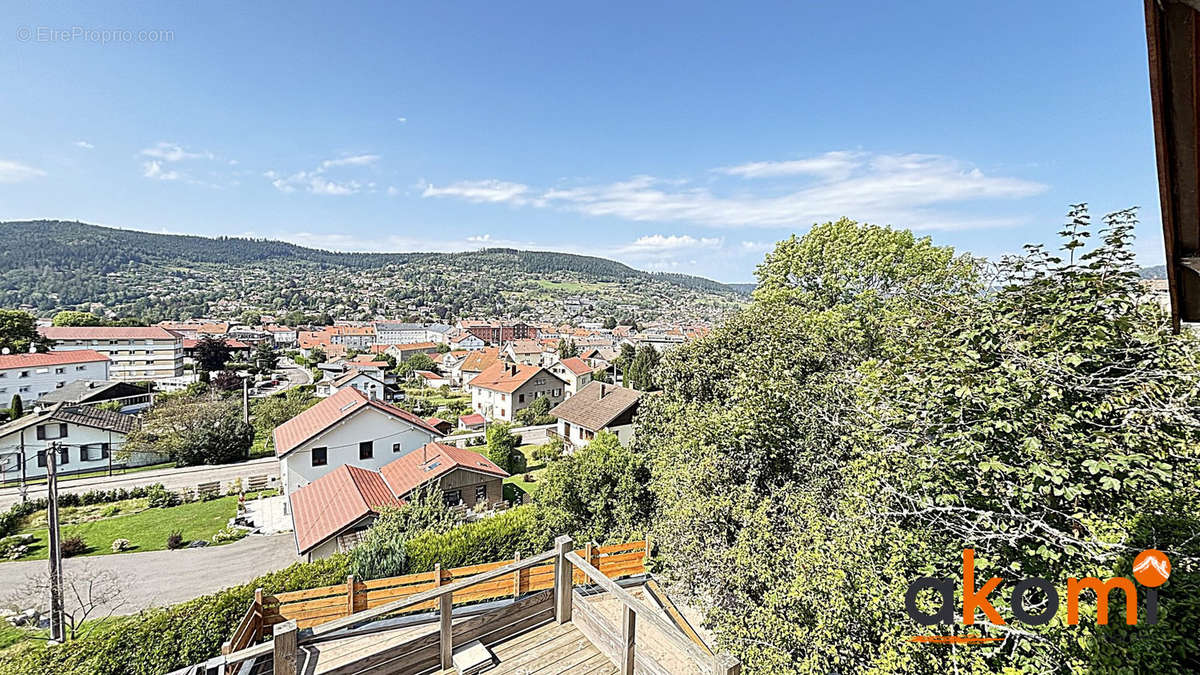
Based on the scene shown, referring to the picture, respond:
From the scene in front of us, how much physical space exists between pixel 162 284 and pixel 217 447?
150 metres

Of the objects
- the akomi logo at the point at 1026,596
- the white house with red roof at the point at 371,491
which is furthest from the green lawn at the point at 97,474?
the akomi logo at the point at 1026,596

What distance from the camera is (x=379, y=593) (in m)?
7.84

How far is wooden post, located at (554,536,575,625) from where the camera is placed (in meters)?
5.53

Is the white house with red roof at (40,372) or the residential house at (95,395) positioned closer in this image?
the residential house at (95,395)

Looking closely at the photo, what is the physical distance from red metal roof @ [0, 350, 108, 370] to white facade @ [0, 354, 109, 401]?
89mm

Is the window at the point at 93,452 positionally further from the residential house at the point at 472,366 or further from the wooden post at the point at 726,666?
the wooden post at the point at 726,666

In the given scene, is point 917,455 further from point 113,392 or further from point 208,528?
point 113,392

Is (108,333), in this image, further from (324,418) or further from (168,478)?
(324,418)

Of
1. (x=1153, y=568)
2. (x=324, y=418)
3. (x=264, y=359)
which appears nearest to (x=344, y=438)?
(x=324, y=418)

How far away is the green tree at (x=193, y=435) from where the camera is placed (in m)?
25.6

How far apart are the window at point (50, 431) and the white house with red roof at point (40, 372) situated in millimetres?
15702

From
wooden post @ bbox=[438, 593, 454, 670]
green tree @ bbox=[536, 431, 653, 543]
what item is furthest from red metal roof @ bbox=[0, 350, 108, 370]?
wooden post @ bbox=[438, 593, 454, 670]

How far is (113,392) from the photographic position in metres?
34.7

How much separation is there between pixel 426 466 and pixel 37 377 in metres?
38.6
